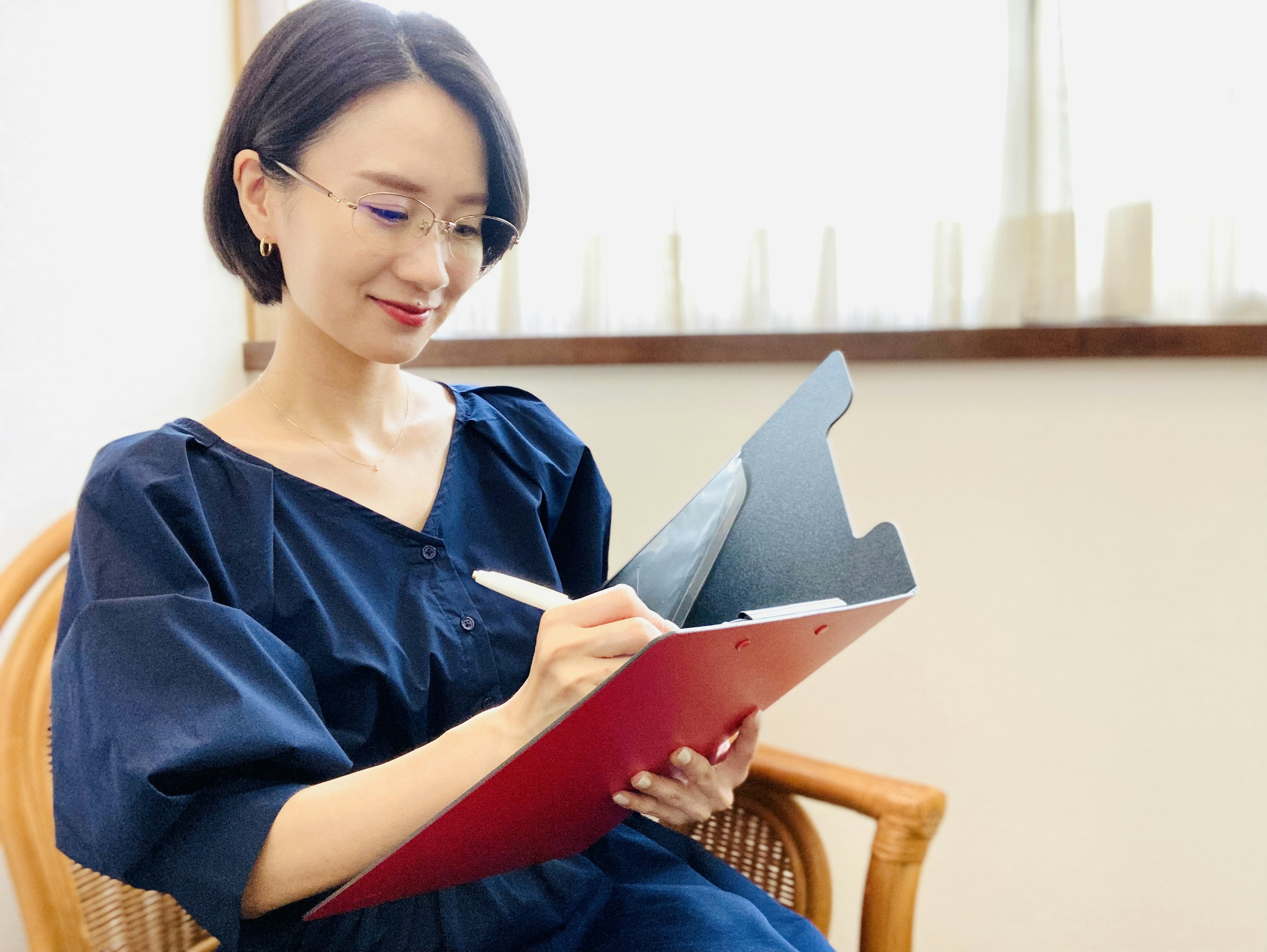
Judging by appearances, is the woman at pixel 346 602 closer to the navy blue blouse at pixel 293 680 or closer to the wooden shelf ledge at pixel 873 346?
the navy blue blouse at pixel 293 680

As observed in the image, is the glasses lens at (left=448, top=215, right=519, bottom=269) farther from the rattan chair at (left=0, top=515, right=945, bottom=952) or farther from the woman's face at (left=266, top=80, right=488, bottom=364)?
the rattan chair at (left=0, top=515, right=945, bottom=952)

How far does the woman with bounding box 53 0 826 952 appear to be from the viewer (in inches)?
23.9

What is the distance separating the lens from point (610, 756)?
579mm

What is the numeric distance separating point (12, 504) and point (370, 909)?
0.70m

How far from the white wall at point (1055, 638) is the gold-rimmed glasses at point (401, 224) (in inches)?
21.7

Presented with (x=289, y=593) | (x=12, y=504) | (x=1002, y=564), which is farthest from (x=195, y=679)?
(x=1002, y=564)

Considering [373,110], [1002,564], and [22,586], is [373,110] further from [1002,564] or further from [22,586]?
[1002,564]

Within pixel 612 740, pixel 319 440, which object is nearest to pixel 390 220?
pixel 319 440

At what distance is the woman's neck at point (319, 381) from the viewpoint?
2.75 feet

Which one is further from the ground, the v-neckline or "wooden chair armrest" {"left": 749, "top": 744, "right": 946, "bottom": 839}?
the v-neckline

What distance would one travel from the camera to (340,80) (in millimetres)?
732

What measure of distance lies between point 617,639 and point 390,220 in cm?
39

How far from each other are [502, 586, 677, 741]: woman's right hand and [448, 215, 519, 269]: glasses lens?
36 cm

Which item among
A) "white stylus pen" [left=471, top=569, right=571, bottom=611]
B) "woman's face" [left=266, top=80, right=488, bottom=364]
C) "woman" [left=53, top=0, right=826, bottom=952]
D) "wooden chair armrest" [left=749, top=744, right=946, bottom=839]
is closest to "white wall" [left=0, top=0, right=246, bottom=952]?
"woman" [left=53, top=0, right=826, bottom=952]
